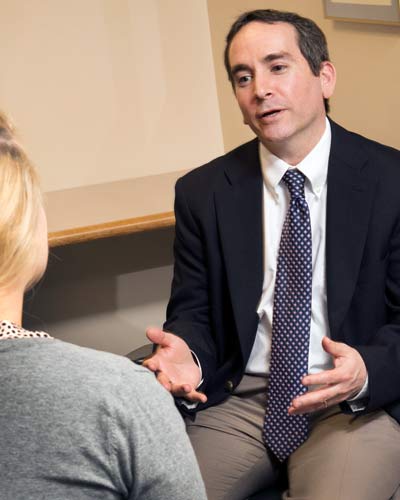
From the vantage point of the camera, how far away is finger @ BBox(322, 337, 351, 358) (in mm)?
1708

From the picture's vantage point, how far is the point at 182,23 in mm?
3438

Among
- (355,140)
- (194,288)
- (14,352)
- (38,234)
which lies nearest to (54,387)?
(14,352)

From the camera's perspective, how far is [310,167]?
202cm

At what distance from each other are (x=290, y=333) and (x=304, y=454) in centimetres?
26

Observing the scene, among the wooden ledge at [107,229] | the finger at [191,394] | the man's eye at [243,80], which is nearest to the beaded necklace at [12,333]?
the finger at [191,394]

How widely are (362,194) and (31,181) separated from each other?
1.04 m

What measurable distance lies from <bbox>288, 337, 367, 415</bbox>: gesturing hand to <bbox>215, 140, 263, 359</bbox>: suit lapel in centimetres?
30

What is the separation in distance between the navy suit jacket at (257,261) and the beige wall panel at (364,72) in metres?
0.54

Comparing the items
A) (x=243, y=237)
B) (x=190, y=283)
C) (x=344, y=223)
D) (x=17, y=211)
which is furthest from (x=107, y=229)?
(x=17, y=211)

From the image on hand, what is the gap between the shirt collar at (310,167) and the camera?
2018 mm

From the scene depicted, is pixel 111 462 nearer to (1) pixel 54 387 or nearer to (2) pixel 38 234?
(1) pixel 54 387

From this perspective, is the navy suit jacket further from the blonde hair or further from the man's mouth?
the blonde hair

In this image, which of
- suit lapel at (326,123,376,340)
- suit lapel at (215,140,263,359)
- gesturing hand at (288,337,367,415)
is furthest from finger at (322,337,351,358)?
suit lapel at (215,140,263,359)

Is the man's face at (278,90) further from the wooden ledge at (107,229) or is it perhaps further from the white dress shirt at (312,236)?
the wooden ledge at (107,229)
